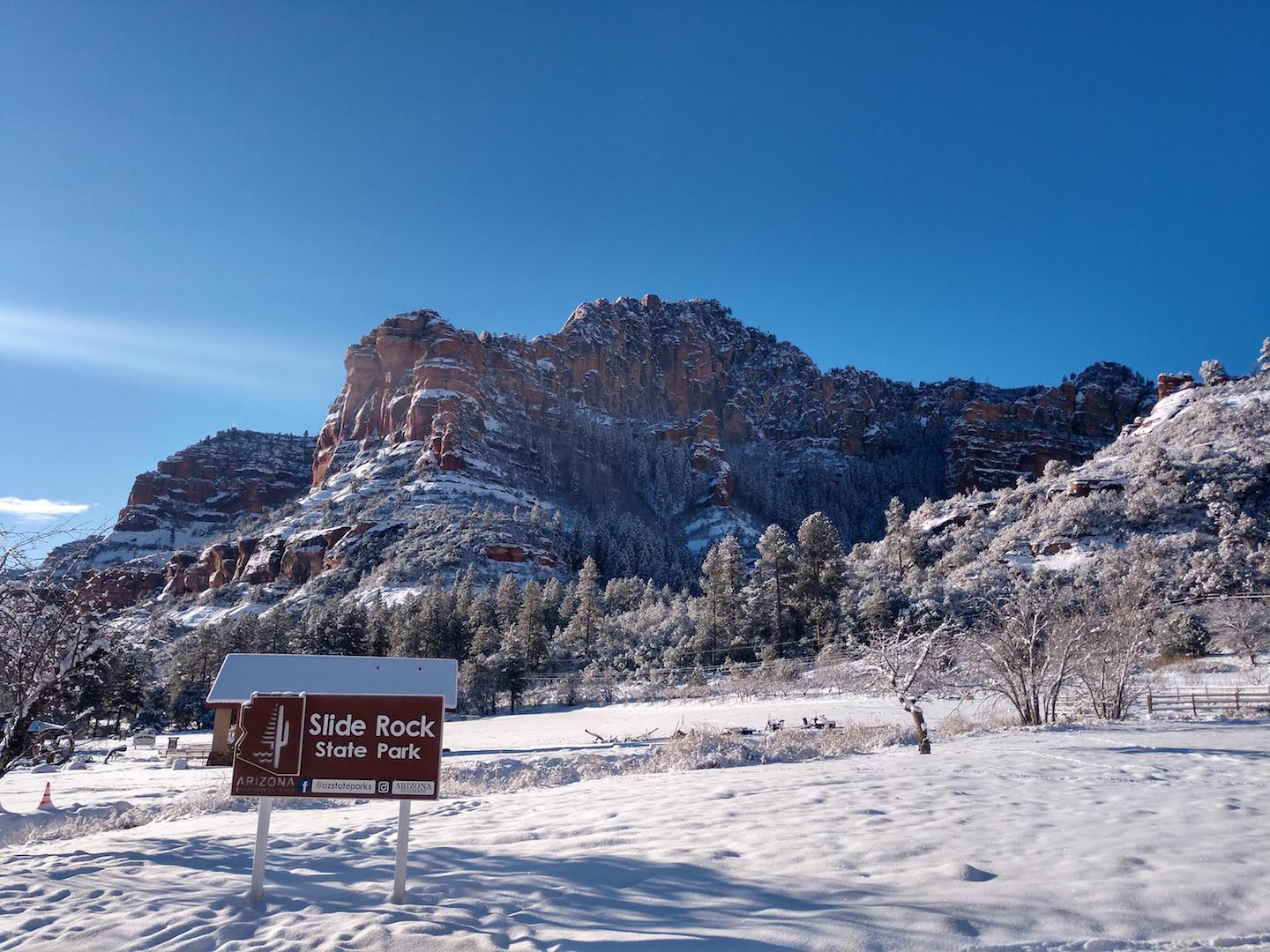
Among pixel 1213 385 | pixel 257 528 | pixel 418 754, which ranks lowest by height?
pixel 418 754

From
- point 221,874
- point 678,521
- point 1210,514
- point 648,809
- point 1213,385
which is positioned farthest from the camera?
point 678,521

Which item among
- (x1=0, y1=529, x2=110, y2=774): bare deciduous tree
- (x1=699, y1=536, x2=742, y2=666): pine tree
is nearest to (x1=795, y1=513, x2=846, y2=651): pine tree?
(x1=699, y1=536, x2=742, y2=666): pine tree

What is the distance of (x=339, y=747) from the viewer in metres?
5.88

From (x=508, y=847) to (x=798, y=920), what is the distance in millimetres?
3745

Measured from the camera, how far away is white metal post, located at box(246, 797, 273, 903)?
19.4ft

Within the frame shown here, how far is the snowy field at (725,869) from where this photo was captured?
4.93 metres

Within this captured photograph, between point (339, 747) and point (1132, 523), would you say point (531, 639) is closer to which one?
point (1132, 523)

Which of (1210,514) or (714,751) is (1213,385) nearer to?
(1210,514)

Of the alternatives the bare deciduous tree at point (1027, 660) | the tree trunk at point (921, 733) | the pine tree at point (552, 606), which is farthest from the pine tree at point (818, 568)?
the tree trunk at point (921, 733)

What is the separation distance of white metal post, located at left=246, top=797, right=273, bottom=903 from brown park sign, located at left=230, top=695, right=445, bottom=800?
0.36 meters

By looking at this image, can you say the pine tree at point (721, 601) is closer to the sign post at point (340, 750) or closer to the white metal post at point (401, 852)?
the white metal post at point (401, 852)

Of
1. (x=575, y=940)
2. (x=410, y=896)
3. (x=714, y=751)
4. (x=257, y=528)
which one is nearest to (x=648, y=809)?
(x=410, y=896)

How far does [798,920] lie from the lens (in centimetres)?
506

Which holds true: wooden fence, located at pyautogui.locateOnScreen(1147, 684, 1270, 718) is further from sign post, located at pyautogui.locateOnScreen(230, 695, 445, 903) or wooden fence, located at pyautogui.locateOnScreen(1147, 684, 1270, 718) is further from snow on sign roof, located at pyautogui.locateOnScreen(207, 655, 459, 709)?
sign post, located at pyautogui.locateOnScreen(230, 695, 445, 903)
